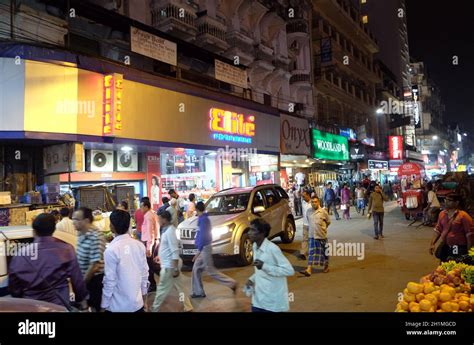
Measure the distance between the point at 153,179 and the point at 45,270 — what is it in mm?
11110

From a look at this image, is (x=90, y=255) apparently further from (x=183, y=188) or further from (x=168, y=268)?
(x=183, y=188)

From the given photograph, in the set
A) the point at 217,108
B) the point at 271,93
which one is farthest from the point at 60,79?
the point at 271,93

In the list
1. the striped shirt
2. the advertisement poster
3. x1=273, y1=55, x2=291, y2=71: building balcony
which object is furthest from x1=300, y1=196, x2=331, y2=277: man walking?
x1=273, y1=55, x2=291, y2=71: building balcony

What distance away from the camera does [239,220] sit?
31.9 ft

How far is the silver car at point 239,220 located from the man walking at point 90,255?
4.83 metres

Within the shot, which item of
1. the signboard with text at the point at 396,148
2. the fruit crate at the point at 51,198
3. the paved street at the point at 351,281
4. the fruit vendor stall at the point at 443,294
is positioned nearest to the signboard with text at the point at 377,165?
the signboard with text at the point at 396,148

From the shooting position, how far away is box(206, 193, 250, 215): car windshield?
415 inches

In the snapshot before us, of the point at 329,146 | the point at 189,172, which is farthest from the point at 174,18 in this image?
the point at 329,146

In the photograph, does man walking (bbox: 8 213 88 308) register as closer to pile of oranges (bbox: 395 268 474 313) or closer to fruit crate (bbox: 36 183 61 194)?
pile of oranges (bbox: 395 268 474 313)

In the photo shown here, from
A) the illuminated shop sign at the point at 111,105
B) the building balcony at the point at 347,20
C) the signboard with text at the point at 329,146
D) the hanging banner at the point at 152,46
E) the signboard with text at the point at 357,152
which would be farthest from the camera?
the building balcony at the point at 347,20

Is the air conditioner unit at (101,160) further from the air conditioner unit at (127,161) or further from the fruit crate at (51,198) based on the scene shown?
the fruit crate at (51,198)

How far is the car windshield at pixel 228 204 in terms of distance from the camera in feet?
34.6

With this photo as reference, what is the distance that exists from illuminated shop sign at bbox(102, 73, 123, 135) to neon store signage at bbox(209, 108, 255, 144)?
5.09 m
